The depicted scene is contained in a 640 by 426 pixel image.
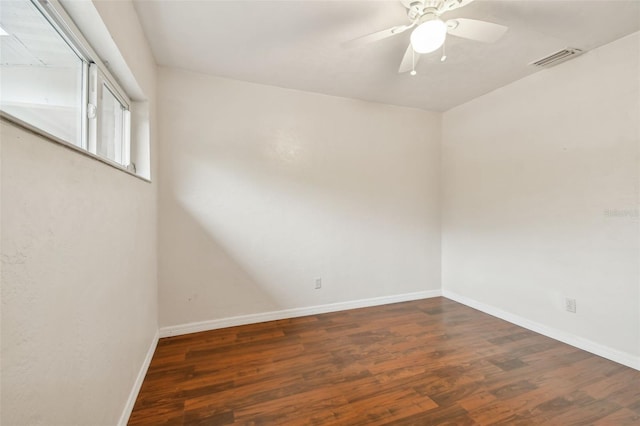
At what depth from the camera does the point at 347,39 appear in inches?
79.9

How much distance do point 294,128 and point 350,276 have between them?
1.80 meters

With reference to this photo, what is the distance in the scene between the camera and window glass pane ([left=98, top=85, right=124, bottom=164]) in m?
1.50

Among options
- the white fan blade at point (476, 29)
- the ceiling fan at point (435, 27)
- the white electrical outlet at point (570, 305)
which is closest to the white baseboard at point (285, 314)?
the white electrical outlet at point (570, 305)

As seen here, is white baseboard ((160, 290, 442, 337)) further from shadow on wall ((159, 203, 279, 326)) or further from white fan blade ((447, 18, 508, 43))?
white fan blade ((447, 18, 508, 43))

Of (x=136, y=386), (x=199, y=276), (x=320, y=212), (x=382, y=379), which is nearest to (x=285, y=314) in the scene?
(x=199, y=276)

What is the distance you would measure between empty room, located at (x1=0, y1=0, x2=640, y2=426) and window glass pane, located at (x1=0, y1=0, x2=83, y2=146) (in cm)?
1

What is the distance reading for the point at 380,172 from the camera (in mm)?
3287

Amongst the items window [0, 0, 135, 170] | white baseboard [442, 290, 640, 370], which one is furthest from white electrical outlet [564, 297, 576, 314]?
window [0, 0, 135, 170]

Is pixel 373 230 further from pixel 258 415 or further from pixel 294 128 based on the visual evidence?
pixel 258 415

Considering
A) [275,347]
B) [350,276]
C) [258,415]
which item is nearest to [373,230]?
[350,276]

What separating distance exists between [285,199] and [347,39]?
60.8 inches

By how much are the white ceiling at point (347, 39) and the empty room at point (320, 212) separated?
20 mm

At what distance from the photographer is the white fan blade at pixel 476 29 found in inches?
56.7

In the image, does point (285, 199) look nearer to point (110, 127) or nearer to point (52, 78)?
point (110, 127)
